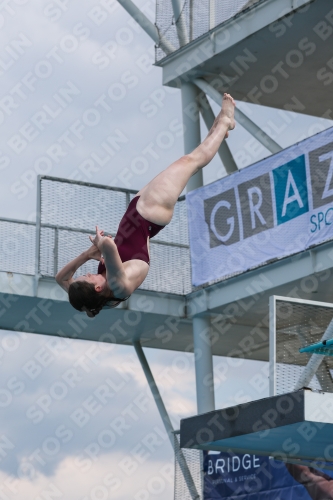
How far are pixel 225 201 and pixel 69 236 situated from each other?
262 cm

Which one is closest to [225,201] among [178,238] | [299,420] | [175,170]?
[178,238]

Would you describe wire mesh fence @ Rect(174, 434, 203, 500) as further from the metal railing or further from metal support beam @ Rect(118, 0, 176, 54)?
metal support beam @ Rect(118, 0, 176, 54)

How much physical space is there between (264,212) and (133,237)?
7.37 meters

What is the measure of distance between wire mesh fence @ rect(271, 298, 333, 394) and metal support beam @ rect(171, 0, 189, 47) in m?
6.66

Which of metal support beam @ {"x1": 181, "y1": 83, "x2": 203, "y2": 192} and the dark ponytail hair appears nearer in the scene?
the dark ponytail hair

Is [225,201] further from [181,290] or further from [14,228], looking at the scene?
[14,228]

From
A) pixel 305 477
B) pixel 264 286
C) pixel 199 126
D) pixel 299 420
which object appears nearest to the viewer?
pixel 299 420

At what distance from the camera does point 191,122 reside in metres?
20.2

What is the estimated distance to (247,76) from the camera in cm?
1952

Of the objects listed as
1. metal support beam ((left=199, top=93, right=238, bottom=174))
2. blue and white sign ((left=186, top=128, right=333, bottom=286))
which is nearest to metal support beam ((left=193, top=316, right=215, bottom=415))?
blue and white sign ((left=186, top=128, right=333, bottom=286))

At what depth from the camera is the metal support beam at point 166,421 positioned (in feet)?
58.7

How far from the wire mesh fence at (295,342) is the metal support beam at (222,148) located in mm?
6153

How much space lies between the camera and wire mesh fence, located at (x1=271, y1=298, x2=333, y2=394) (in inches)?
557

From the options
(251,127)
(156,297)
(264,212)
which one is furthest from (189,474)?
(251,127)
